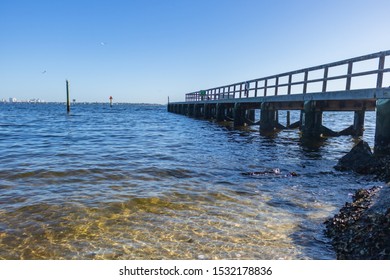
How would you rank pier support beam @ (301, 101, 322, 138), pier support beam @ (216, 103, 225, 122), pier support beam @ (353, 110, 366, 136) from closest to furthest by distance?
1. pier support beam @ (301, 101, 322, 138)
2. pier support beam @ (353, 110, 366, 136)
3. pier support beam @ (216, 103, 225, 122)

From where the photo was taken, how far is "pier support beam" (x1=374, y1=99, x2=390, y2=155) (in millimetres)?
8250

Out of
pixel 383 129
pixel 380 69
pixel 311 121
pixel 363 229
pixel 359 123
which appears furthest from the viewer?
pixel 359 123

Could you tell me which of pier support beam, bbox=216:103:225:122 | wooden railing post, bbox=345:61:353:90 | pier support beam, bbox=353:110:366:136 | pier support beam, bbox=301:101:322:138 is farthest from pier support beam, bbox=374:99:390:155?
pier support beam, bbox=216:103:225:122

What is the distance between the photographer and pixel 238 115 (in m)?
22.5

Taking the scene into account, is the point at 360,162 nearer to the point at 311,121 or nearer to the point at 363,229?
the point at 363,229

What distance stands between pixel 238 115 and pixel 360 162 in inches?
577

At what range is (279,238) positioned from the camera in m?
4.13

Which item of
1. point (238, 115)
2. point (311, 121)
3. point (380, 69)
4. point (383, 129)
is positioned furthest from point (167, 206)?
point (238, 115)

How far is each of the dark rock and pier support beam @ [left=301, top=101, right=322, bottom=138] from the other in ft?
17.8

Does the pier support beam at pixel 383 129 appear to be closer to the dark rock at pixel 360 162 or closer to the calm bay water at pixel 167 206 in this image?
the dark rock at pixel 360 162

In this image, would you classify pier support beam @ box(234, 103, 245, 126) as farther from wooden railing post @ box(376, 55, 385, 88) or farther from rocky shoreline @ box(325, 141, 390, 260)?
rocky shoreline @ box(325, 141, 390, 260)
